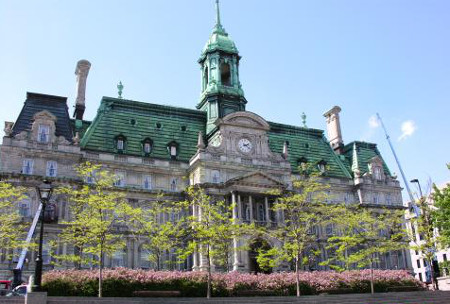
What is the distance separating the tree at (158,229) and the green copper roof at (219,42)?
82.9 feet

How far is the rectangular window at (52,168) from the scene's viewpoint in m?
50.9

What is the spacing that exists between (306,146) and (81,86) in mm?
31929

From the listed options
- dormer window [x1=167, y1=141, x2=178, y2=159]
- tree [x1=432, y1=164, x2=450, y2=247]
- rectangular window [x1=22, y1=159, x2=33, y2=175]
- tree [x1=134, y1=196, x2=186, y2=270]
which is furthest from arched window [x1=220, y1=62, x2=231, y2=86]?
tree [x1=432, y1=164, x2=450, y2=247]

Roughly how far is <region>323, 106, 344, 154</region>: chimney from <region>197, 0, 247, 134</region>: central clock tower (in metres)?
17.5

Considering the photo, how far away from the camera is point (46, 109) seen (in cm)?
5488

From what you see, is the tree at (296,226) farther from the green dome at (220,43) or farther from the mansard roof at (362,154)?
the green dome at (220,43)

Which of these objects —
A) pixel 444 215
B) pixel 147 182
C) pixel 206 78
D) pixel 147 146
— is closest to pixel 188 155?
pixel 147 146

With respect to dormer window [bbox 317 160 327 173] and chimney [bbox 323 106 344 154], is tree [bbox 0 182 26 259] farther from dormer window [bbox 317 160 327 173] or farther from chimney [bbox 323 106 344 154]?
chimney [bbox 323 106 344 154]

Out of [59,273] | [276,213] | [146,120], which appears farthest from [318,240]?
[59,273]

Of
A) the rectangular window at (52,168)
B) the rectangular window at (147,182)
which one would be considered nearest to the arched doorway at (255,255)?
the rectangular window at (147,182)

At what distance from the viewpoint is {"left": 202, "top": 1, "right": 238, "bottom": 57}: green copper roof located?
6931 centimetres

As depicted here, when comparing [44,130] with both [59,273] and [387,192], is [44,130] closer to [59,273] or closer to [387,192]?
[59,273]

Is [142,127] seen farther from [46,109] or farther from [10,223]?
[10,223]

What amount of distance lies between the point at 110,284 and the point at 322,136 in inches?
1856
